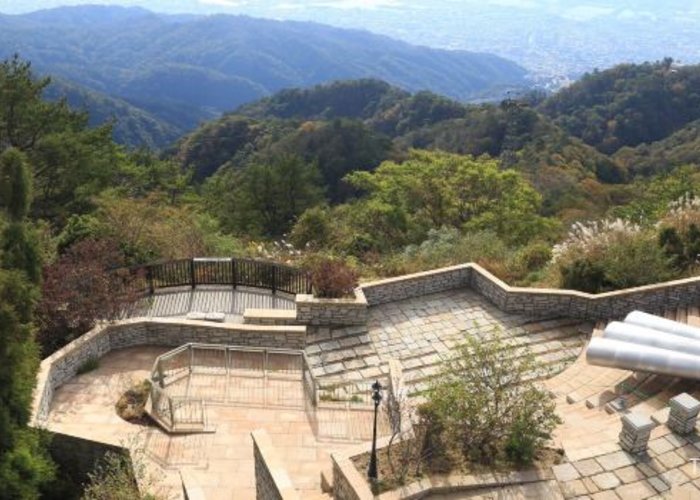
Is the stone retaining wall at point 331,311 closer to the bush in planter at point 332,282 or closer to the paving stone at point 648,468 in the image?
the bush in planter at point 332,282

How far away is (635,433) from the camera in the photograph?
768 centimetres

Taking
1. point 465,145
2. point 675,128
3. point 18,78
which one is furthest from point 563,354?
point 675,128

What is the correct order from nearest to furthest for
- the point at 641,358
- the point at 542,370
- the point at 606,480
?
the point at 606,480
the point at 641,358
the point at 542,370

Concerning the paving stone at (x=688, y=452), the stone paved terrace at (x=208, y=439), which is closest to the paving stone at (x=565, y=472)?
the paving stone at (x=688, y=452)

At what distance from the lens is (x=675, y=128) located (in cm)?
9344

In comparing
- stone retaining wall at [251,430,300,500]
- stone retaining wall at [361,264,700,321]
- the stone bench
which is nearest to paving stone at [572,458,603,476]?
stone retaining wall at [251,430,300,500]

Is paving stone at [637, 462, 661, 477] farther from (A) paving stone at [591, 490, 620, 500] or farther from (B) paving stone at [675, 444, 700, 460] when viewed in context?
(A) paving stone at [591, 490, 620, 500]

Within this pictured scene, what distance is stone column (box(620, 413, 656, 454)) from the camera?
25.0 ft

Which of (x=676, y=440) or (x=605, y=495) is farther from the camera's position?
(x=676, y=440)

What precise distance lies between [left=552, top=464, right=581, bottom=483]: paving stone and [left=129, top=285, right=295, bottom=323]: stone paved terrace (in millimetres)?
7288

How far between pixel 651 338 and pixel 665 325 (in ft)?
1.82

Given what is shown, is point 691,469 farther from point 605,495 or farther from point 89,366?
point 89,366

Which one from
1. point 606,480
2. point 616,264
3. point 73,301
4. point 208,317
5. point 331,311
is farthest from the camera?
point 616,264

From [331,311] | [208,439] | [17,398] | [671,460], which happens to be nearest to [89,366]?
[17,398]
